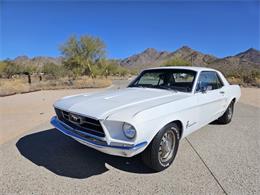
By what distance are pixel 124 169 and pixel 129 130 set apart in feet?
2.99

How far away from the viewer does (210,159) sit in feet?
10.6

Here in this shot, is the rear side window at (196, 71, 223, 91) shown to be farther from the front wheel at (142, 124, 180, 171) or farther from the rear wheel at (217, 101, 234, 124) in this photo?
the front wheel at (142, 124, 180, 171)

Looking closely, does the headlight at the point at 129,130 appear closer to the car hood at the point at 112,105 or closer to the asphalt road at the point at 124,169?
the car hood at the point at 112,105

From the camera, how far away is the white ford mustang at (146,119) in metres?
2.38

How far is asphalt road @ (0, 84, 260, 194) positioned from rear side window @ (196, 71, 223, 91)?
1.16m

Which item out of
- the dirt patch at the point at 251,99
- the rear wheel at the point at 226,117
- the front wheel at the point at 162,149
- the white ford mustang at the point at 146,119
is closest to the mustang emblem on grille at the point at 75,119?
the white ford mustang at the point at 146,119

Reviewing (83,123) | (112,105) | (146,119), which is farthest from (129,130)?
(83,123)

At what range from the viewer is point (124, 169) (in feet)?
9.68

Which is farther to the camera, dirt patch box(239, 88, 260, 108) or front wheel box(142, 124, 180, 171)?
dirt patch box(239, 88, 260, 108)

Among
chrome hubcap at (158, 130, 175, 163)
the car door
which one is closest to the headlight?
chrome hubcap at (158, 130, 175, 163)

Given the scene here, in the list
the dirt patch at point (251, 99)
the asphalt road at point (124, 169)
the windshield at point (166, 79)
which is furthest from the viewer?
the dirt patch at point (251, 99)

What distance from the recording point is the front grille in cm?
256

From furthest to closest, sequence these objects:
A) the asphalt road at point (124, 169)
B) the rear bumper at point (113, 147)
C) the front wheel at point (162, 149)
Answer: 1. the front wheel at point (162, 149)
2. the asphalt road at point (124, 169)
3. the rear bumper at point (113, 147)

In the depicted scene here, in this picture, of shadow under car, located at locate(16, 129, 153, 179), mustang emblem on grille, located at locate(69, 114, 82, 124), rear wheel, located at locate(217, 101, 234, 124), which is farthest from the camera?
rear wheel, located at locate(217, 101, 234, 124)
